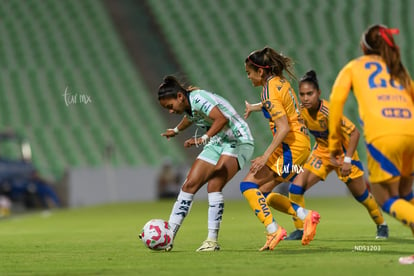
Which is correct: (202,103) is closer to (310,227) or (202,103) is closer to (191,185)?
(191,185)

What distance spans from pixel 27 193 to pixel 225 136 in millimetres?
12494

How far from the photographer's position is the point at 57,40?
24.1 meters

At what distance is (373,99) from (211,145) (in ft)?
7.82

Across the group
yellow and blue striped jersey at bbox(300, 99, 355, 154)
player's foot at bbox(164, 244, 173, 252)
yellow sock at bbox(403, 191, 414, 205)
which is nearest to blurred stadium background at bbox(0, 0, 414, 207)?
yellow and blue striped jersey at bbox(300, 99, 355, 154)

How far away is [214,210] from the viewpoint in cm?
816

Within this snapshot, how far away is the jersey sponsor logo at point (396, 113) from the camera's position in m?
6.02

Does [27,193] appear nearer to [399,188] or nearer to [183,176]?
[183,176]

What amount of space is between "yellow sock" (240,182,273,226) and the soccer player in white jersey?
21 cm

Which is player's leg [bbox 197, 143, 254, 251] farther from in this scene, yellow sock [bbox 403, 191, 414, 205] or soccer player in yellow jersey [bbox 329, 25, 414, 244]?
yellow sock [bbox 403, 191, 414, 205]

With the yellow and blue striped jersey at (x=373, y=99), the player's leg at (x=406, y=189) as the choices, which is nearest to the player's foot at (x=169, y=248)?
the yellow and blue striped jersey at (x=373, y=99)

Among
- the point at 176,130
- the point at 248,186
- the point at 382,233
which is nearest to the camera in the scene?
the point at 248,186

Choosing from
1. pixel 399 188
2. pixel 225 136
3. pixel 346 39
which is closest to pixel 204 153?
pixel 225 136

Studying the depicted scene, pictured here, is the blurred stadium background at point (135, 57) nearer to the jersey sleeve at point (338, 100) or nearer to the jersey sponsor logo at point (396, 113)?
the jersey sleeve at point (338, 100)

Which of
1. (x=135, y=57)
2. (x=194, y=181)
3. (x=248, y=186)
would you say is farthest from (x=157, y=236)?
(x=135, y=57)
